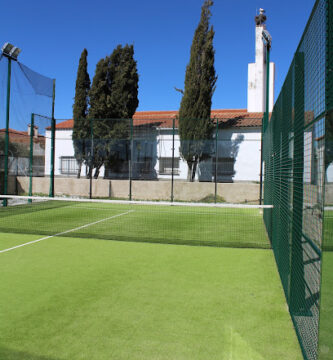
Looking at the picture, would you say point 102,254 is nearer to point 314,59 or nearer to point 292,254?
point 292,254

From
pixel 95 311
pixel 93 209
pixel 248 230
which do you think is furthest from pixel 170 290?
pixel 93 209

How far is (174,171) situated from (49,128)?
17.4 ft

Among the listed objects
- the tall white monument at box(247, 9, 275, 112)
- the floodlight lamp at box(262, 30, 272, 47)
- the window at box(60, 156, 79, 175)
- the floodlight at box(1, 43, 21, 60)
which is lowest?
the window at box(60, 156, 79, 175)

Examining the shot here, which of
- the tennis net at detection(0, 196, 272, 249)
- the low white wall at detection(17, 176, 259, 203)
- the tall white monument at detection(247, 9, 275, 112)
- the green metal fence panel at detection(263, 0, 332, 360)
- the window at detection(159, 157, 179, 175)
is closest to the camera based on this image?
the green metal fence panel at detection(263, 0, 332, 360)

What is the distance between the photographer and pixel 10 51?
38.8 feet

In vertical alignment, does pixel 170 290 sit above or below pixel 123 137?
below

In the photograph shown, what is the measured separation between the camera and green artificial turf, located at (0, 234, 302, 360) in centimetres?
273

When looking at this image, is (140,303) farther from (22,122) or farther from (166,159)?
(166,159)

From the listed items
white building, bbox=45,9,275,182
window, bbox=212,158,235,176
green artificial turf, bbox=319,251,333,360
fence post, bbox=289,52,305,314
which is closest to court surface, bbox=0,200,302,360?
fence post, bbox=289,52,305,314

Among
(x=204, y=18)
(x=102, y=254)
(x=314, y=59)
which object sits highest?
(x=204, y=18)

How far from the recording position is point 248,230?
339 inches

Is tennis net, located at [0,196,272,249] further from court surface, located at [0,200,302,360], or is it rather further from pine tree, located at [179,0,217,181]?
pine tree, located at [179,0,217,181]

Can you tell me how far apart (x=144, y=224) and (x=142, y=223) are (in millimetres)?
167

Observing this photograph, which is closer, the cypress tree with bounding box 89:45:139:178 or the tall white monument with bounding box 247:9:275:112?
the cypress tree with bounding box 89:45:139:178
